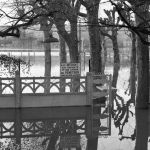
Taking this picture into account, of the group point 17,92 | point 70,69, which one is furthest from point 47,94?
point 70,69

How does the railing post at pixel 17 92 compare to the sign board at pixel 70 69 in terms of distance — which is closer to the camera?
the railing post at pixel 17 92

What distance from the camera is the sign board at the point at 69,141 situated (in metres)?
10.6

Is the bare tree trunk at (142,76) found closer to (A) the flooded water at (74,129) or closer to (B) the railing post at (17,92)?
(A) the flooded water at (74,129)

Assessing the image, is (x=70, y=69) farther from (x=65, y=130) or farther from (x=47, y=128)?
(x=65, y=130)

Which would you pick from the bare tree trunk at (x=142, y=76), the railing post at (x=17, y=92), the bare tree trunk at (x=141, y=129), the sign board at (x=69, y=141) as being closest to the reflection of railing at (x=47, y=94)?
the railing post at (x=17, y=92)

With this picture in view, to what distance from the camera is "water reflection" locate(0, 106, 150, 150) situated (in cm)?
1072

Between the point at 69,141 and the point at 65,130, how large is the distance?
1649 millimetres

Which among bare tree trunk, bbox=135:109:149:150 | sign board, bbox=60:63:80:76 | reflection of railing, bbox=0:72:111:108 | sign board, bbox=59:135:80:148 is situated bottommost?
bare tree trunk, bbox=135:109:149:150

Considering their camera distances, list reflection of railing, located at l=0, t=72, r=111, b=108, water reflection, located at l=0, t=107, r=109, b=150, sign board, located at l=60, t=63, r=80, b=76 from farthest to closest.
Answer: sign board, located at l=60, t=63, r=80, b=76
reflection of railing, located at l=0, t=72, r=111, b=108
water reflection, located at l=0, t=107, r=109, b=150

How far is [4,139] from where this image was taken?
38.4 ft

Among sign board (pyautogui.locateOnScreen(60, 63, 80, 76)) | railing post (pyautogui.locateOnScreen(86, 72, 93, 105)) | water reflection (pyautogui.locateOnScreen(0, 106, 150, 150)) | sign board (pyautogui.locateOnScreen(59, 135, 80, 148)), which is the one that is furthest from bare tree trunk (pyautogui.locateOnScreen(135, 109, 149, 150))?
sign board (pyautogui.locateOnScreen(60, 63, 80, 76))

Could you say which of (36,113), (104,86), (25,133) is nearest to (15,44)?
(104,86)

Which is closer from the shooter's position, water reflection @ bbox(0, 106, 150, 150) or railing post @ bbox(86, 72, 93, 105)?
water reflection @ bbox(0, 106, 150, 150)

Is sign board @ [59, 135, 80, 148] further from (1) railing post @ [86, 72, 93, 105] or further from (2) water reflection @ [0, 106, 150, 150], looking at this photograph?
(1) railing post @ [86, 72, 93, 105]
